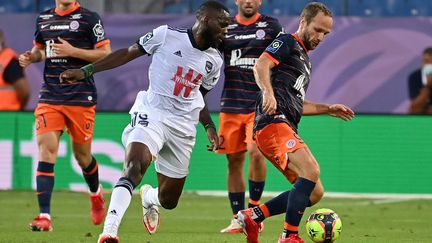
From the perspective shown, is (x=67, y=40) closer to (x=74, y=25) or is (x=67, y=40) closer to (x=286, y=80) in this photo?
(x=74, y=25)

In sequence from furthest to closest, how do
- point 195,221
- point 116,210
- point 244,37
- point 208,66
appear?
point 195,221 → point 244,37 → point 208,66 → point 116,210

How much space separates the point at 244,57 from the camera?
1213 cm

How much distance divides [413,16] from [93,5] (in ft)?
17.4

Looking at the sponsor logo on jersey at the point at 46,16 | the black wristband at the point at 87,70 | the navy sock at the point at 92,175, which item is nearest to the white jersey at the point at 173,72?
the black wristband at the point at 87,70

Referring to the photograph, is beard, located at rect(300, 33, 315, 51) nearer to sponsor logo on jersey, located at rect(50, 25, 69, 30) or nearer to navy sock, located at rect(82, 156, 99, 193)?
sponsor logo on jersey, located at rect(50, 25, 69, 30)

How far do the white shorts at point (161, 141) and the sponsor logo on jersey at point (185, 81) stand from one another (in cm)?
31

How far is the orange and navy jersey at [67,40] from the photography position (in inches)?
482

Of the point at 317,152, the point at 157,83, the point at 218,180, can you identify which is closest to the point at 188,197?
the point at 218,180

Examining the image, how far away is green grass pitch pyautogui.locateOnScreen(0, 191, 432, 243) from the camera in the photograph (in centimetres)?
1084

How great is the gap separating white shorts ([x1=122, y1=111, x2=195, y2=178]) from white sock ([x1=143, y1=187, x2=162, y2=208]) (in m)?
0.54

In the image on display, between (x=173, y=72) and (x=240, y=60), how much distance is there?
2.45m

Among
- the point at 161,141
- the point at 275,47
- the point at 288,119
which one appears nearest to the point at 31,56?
the point at 161,141

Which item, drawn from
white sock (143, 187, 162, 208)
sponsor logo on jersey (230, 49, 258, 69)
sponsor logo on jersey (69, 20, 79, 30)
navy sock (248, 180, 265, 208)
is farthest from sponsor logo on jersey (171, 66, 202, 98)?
sponsor logo on jersey (69, 20, 79, 30)

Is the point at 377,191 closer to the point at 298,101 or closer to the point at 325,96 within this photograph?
the point at 325,96
